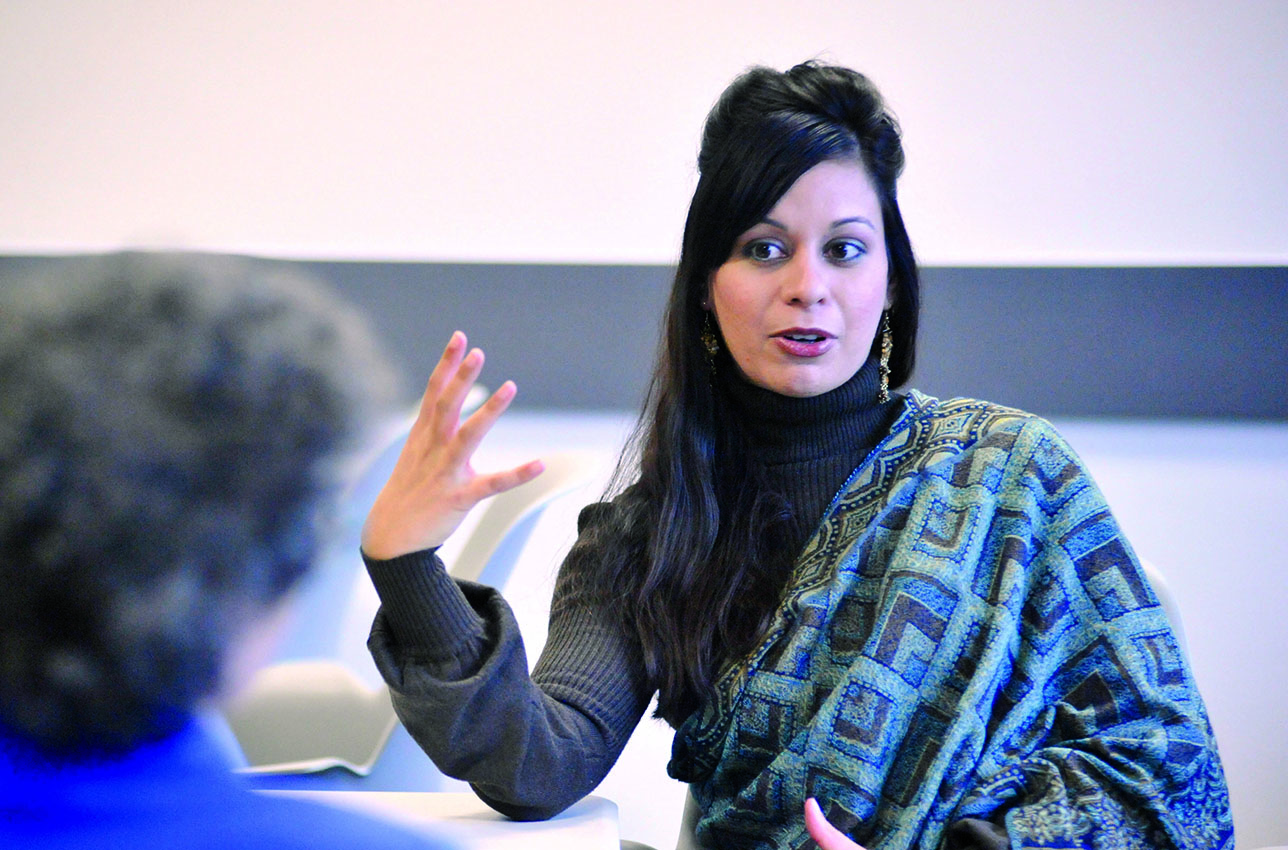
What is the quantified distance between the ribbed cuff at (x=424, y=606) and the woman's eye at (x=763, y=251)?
548 mm

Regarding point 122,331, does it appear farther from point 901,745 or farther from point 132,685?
point 901,745

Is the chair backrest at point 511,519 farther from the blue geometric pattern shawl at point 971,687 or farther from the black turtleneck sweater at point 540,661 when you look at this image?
the blue geometric pattern shawl at point 971,687

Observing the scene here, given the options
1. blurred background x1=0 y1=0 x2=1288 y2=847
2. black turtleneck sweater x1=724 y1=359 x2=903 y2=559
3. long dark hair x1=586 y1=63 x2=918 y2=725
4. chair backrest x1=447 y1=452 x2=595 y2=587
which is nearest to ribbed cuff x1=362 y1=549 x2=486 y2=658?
long dark hair x1=586 y1=63 x2=918 y2=725

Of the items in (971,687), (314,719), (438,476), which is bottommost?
(314,719)

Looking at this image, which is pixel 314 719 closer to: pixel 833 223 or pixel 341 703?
pixel 341 703

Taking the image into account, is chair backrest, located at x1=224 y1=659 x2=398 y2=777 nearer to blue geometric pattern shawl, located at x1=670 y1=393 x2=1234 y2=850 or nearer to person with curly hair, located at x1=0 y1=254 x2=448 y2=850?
blue geometric pattern shawl, located at x1=670 y1=393 x2=1234 y2=850

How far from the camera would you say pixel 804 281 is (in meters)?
1.27

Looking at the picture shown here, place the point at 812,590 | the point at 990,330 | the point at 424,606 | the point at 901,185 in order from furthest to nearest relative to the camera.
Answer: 1. the point at 990,330
2. the point at 901,185
3. the point at 812,590
4. the point at 424,606

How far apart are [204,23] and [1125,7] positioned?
6.83 ft

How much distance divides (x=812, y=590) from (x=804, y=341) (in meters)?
0.28

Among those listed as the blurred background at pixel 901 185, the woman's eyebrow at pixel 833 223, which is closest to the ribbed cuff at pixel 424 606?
the woman's eyebrow at pixel 833 223

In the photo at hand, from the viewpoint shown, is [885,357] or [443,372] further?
[885,357]

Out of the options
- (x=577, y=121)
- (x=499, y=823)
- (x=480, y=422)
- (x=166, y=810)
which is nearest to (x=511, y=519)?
(x=499, y=823)

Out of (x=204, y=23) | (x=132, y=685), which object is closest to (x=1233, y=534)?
(x=204, y=23)
